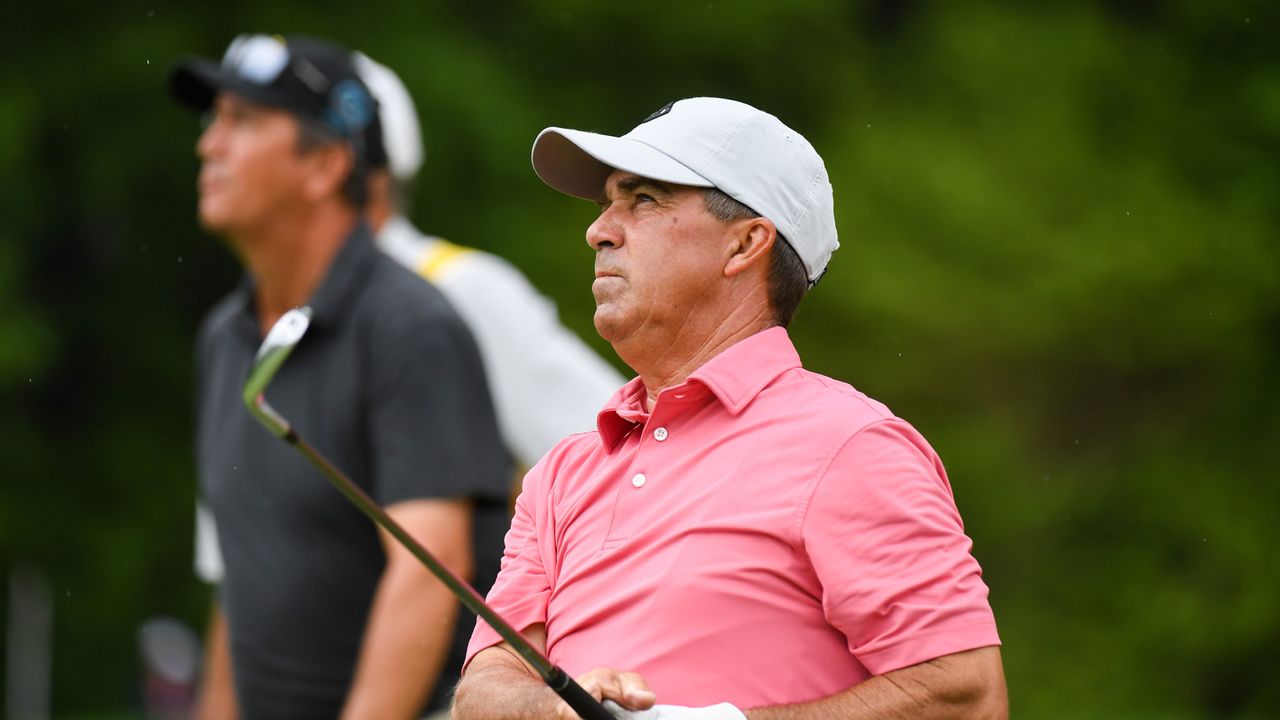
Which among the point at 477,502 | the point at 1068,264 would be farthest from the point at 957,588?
the point at 1068,264

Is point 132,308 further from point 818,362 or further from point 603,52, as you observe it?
point 818,362

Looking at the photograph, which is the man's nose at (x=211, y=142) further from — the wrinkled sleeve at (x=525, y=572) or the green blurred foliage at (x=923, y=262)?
the green blurred foliage at (x=923, y=262)

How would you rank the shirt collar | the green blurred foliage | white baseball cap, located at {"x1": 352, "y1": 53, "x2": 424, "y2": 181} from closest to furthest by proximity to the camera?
1. the shirt collar
2. white baseball cap, located at {"x1": 352, "y1": 53, "x2": 424, "y2": 181}
3. the green blurred foliage

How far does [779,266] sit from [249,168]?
2.29 meters

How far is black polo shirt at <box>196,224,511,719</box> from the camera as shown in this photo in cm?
420

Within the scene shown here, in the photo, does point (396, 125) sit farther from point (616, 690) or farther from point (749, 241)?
point (616, 690)

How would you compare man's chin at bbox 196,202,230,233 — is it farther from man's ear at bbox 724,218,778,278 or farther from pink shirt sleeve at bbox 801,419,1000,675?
pink shirt sleeve at bbox 801,419,1000,675

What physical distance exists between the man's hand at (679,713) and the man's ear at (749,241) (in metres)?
0.68

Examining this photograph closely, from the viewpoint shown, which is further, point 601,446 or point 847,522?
point 601,446

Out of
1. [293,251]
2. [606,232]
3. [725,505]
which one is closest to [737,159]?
[606,232]

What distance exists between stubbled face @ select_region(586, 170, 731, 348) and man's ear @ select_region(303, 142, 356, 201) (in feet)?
6.96

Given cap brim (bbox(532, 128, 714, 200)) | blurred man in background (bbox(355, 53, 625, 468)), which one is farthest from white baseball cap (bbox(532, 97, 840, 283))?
blurred man in background (bbox(355, 53, 625, 468))

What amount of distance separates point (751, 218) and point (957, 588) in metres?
0.65

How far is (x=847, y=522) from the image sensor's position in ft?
7.90
